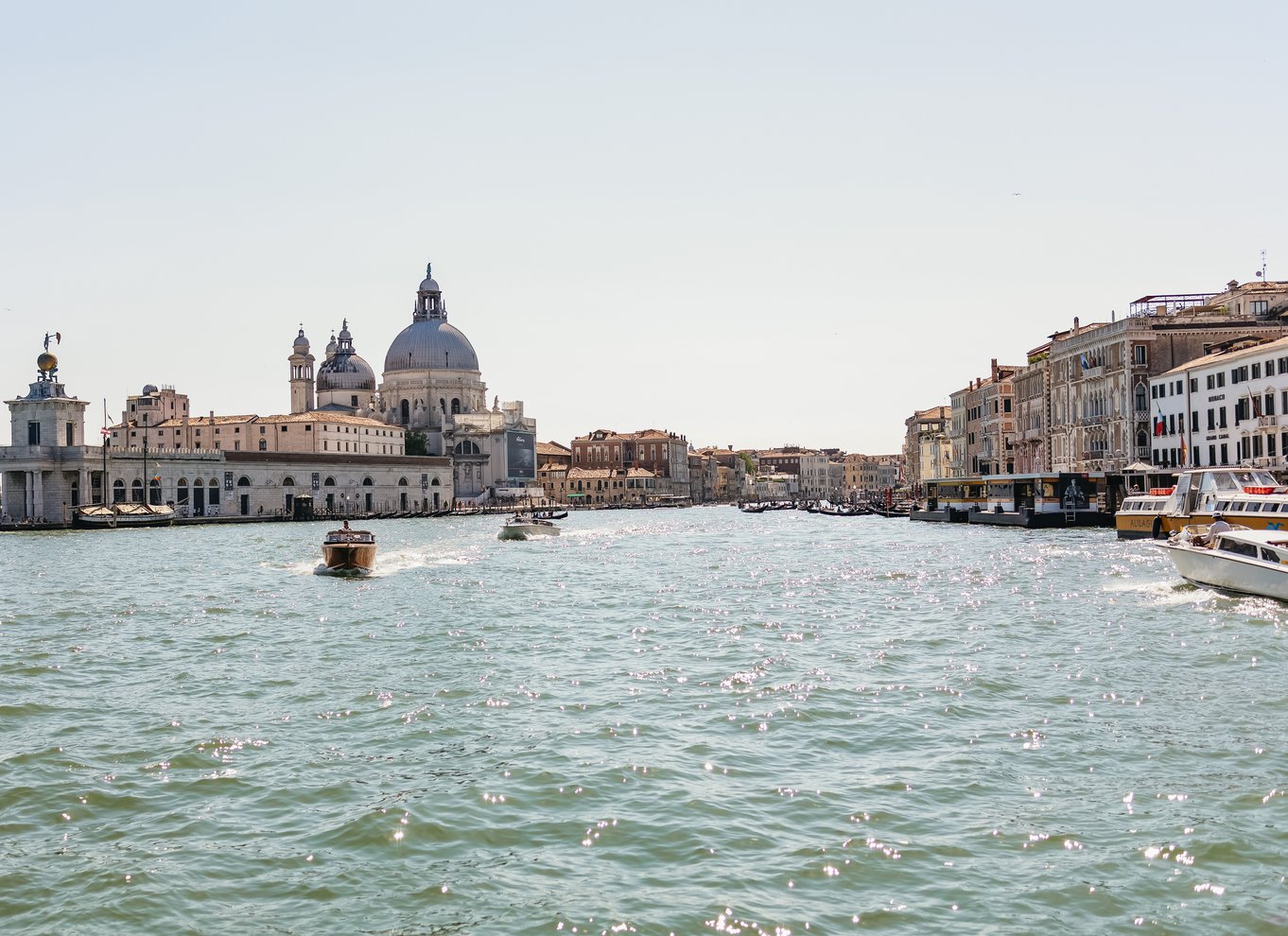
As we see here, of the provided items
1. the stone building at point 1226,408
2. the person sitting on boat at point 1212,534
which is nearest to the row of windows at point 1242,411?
the stone building at point 1226,408

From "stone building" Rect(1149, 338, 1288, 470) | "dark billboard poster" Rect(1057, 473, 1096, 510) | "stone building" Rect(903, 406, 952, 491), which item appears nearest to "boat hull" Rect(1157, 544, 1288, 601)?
"stone building" Rect(1149, 338, 1288, 470)

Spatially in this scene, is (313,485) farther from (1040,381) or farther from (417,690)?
(417,690)

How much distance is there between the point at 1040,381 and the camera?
6488 centimetres

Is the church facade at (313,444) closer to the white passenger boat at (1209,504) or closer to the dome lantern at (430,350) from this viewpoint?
the dome lantern at (430,350)

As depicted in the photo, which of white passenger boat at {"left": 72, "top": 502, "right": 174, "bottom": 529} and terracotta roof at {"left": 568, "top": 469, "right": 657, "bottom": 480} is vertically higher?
terracotta roof at {"left": 568, "top": 469, "right": 657, "bottom": 480}

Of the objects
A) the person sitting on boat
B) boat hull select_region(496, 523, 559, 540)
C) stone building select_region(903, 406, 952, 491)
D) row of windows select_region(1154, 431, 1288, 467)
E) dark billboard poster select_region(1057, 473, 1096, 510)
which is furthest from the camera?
stone building select_region(903, 406, 952, 491)

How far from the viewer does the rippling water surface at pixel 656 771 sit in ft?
22.2

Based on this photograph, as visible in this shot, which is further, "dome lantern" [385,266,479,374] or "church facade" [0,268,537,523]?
"dome lantern" [385,266,479,374]

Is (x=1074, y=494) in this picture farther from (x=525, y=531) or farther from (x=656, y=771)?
(x=656, y=771)

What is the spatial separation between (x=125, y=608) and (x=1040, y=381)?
171 ft

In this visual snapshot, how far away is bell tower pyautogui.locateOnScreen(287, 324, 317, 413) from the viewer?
400 ft

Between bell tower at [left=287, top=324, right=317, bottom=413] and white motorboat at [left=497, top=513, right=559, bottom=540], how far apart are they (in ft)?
232

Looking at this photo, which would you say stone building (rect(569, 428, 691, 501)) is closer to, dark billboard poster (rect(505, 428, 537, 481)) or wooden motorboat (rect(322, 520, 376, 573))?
dark billboard poster (rect(505, 428, 537, 481))

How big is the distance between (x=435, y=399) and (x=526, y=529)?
2723 inches
